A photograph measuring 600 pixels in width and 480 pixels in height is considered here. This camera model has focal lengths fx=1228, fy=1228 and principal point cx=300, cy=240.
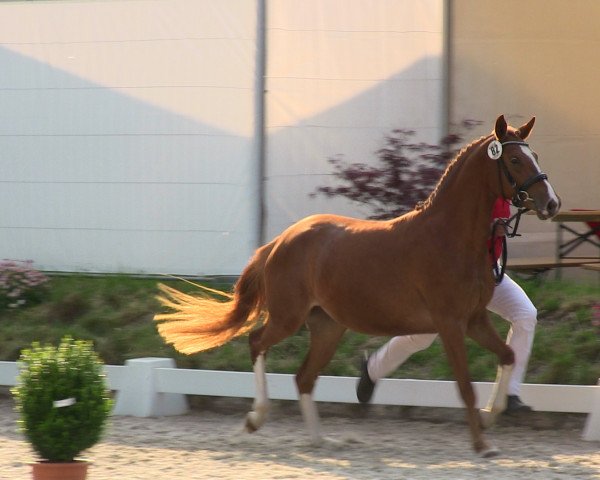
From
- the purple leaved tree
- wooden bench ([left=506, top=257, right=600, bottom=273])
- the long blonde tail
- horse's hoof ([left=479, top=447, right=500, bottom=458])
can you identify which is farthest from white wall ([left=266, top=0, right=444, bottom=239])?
horse's hoof ([left=479, top=447, right=500, bottom=458])

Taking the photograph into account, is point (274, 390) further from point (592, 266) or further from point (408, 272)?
point (592, 266)

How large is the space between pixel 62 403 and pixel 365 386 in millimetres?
2561

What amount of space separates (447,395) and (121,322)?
11.1 ft

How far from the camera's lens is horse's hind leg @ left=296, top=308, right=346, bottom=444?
7.31 meters

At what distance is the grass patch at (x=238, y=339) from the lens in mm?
8312

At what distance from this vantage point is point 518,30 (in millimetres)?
11219

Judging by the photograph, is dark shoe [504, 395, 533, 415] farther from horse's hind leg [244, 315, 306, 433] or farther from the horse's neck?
horse's hind leg [244, 315, 306, 433]

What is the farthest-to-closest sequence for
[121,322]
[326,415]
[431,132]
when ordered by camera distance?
[431,132] → [121,322] → [326,415]

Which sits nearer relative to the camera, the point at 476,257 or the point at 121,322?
the point at 476,257

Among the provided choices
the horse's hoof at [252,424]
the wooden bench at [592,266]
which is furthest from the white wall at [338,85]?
the horse's hoof at [252,424]

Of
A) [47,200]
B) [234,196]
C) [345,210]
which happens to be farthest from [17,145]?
[345,210]

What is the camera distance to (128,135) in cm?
1176

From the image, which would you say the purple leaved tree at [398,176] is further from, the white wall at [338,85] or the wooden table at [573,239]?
the wooden table at [573,239]

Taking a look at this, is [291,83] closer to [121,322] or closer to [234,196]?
[234,196]
